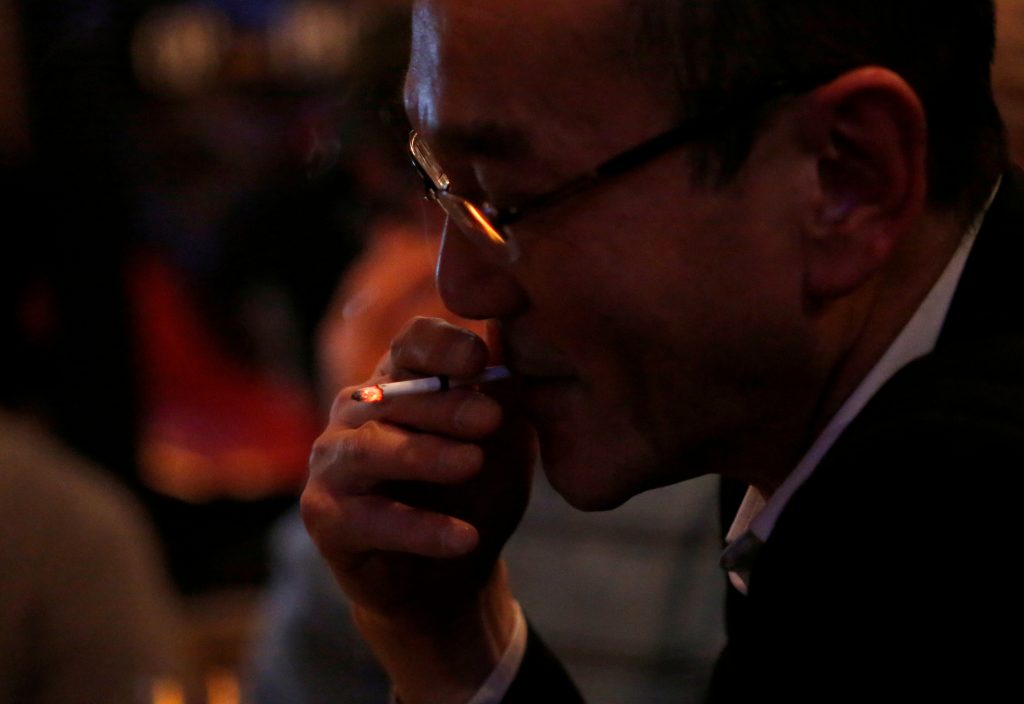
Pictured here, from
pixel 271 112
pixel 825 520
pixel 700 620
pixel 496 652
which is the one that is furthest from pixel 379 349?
pixel 271 112

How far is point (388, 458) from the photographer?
1158mm

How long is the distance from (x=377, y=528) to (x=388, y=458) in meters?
0.07

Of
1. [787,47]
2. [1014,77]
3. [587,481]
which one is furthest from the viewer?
[1014,77]

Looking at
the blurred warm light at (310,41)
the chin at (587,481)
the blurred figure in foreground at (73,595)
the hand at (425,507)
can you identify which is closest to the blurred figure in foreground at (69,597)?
the blurred figure in foreground at (73,595)

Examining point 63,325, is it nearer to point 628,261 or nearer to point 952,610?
point 628,261

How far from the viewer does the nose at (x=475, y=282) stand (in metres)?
1.06

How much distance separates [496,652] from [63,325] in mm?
2826

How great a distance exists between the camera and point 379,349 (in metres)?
2.30

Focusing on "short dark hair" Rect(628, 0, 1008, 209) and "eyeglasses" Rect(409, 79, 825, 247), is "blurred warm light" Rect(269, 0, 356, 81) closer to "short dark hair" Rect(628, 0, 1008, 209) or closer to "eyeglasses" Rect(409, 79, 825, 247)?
"eyeglasses" Rect(409, 79, 825, 247)

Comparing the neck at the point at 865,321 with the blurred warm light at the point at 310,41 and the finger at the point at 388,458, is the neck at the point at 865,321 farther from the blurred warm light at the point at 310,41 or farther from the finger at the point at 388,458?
the blurred warm light at the point at 310,41

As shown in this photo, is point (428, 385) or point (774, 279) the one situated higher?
point (774, 279)

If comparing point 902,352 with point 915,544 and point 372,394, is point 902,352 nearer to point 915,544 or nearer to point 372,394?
point 915,544

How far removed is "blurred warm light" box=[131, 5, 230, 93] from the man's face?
8.98 feet

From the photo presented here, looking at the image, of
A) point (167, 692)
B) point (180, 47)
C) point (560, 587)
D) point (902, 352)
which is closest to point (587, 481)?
point (902, 352)
